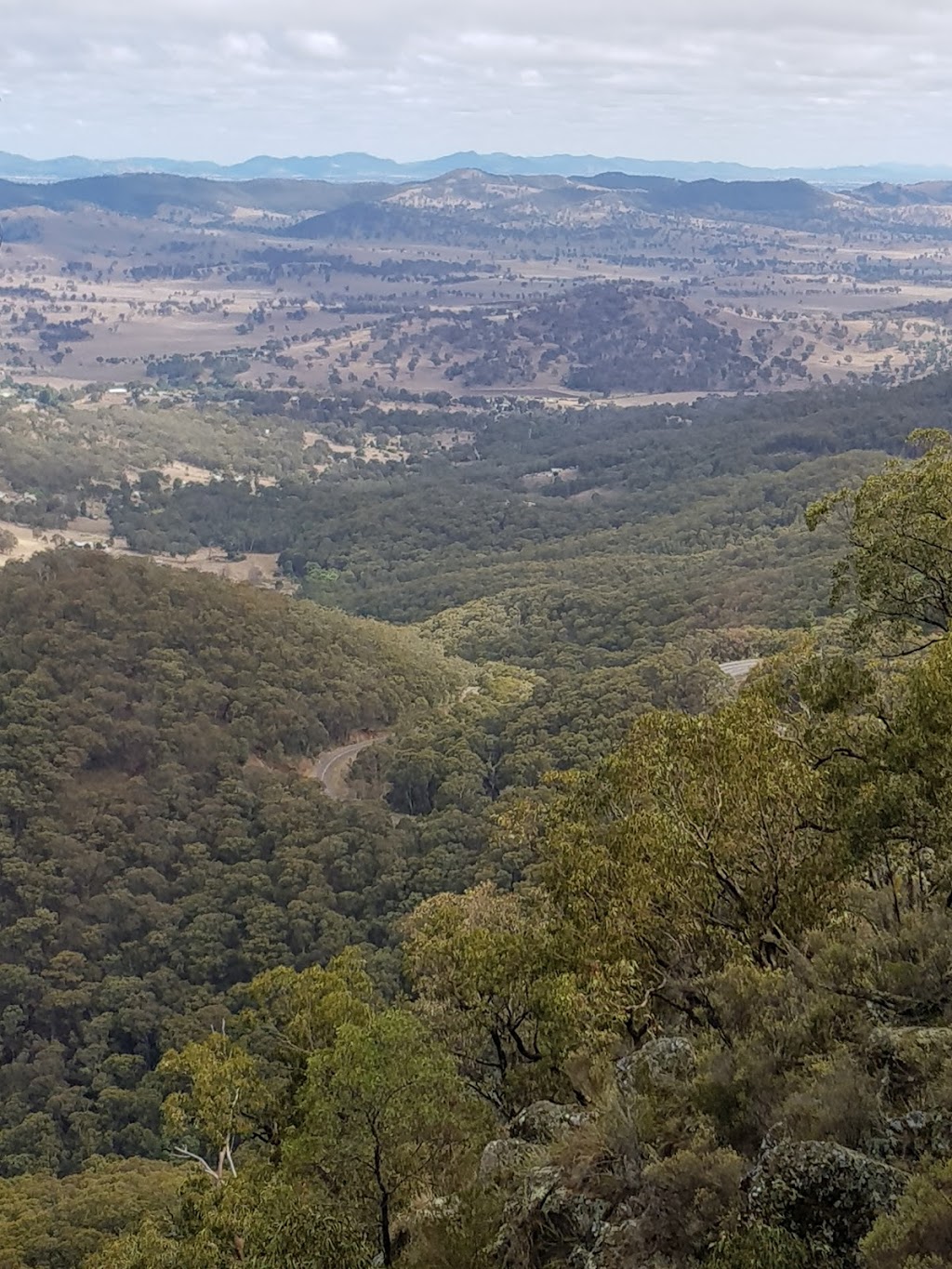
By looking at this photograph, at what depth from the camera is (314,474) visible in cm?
17462

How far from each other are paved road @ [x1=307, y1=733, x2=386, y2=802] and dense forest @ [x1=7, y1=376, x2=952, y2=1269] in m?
0.92

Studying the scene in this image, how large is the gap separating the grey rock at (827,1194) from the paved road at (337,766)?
170ft

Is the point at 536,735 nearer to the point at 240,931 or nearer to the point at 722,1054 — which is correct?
the point at 240,931

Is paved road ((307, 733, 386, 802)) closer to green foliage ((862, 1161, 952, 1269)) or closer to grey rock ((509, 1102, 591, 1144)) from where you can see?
grey rock ((509, 1102, 591, 1144))

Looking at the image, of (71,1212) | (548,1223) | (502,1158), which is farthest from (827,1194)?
(71,1212)

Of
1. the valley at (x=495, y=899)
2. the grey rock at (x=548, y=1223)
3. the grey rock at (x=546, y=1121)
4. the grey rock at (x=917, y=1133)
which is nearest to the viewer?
the grey rock at (x=917, y=1133)

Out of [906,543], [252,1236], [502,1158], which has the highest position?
[906,543]

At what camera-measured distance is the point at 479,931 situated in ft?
52.5

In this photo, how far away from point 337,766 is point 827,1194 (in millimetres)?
56970

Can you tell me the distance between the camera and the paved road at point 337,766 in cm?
6206

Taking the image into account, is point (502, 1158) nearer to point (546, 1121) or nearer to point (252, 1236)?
point (546, 1121)

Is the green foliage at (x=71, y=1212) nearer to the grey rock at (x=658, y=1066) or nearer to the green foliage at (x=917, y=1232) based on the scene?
the grey rock at (x=658, y=1066)

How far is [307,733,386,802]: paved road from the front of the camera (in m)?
62.1

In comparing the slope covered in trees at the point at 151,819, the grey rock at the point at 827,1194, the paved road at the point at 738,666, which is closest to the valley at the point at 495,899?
the grey rock at the point at 827,1194
